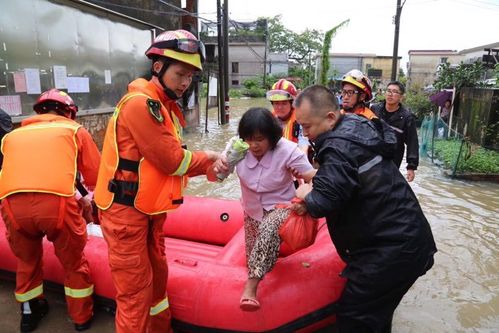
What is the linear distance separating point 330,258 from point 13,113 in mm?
5046

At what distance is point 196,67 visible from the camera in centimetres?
216

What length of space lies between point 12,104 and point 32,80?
0.56m

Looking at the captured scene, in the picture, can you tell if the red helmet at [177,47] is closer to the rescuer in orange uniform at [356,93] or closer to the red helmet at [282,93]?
the red helmet at [282,93]

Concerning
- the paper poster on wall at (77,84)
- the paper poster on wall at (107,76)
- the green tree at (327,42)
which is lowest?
the paper poster on wall at (77,84)

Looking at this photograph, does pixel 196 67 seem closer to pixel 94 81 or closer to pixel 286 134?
pixel 286 134

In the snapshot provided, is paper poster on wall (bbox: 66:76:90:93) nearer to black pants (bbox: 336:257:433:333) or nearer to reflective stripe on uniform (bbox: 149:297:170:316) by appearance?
reflective stripe on uniform (bbox: 149:297:170:316)

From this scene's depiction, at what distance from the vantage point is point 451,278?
4055mm

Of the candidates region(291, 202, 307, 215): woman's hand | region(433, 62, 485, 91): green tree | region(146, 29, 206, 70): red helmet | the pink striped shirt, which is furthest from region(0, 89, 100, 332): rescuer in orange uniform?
region(433, 62, 485, 91): green tree

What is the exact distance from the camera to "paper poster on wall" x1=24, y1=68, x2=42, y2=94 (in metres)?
5.80

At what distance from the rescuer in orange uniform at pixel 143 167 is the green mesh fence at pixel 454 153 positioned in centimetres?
732

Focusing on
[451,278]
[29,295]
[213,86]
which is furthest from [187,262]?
[213,86]

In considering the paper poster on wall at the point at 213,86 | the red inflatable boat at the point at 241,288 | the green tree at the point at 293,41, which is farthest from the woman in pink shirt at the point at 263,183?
the green tree at the point at 293,41

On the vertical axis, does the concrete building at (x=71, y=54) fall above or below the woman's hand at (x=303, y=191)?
above

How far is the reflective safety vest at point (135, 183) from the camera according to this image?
210 cm
